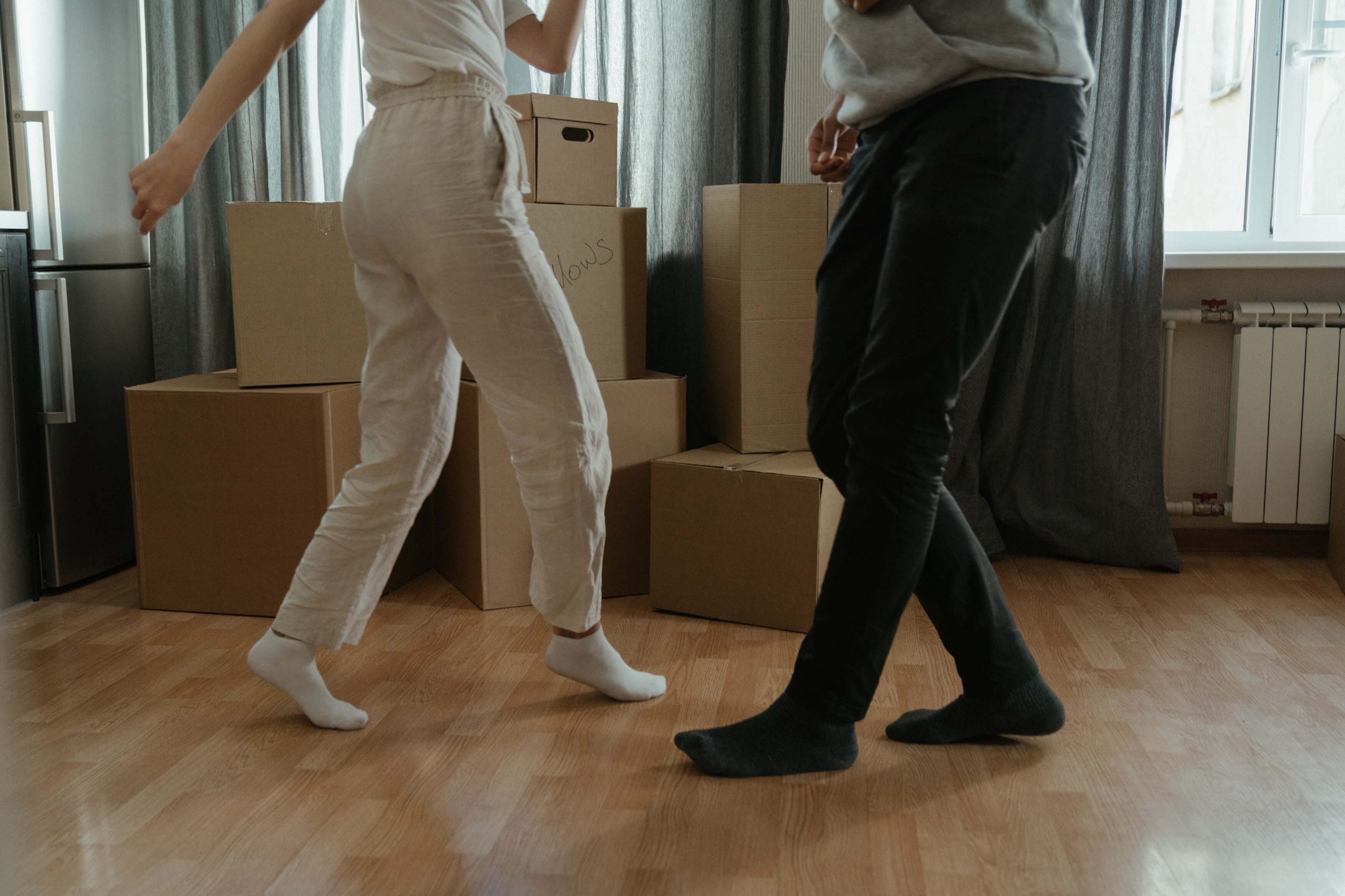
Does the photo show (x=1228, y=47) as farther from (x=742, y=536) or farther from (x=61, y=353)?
(x=61, y=353)

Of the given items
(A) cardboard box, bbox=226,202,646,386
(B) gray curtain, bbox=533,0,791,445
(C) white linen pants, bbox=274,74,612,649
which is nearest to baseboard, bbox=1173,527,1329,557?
(B) gray curtain, bbox=533,0,791,445

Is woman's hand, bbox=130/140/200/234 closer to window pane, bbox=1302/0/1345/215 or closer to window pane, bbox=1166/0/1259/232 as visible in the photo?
Answer: window pane, bbox=1166/0/1259/232

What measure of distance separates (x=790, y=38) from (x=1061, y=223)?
683mm

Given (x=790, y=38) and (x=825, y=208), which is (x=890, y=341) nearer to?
(x=825, y=208)

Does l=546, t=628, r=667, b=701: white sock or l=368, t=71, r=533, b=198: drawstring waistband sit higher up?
l=368, t=71, r=533, b=198: drawstring waistband

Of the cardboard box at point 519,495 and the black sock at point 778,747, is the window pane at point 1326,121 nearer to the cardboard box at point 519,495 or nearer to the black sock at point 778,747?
the cardboard box at point 519,495

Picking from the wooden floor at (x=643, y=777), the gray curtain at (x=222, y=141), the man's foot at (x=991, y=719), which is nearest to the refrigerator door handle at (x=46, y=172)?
the gray curtain at (x=222, y=141)

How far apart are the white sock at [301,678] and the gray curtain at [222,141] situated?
1.18m

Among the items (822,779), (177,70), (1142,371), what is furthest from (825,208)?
(177,70)

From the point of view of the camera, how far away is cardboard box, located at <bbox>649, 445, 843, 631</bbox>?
1977mm

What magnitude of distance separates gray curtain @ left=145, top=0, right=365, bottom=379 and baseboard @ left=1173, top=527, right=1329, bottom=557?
80.4 inches

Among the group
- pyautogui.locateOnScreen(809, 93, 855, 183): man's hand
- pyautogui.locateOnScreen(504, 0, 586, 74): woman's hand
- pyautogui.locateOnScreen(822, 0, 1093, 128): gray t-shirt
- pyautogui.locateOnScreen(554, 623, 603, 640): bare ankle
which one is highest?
pyautogui.locateOnScreen(504, 0, 586, 74): woman's hand

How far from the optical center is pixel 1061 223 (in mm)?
2404

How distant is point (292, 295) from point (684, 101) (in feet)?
2.98
